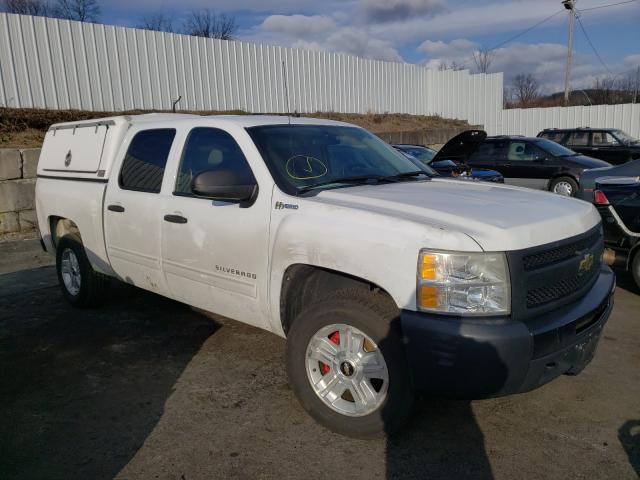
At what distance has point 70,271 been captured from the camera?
226 inches

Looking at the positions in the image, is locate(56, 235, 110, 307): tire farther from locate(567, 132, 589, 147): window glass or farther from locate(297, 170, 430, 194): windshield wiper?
locate(567, 132, 589, 147): window glass

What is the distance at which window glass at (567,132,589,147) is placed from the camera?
54.7 feet

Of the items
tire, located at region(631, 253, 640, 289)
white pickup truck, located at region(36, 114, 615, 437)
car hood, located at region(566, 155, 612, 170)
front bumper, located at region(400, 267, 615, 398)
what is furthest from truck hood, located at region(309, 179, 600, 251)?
car hood, located at region(566, 155, 612, 170)

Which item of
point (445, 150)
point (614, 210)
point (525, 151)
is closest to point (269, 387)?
point (614, 210)

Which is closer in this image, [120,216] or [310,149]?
[310,149]

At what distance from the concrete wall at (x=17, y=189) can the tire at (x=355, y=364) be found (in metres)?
8.39

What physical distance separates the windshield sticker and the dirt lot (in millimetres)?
1504

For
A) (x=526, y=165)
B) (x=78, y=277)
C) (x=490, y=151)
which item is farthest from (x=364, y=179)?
(x=490, y=151)

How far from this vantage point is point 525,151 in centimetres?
1370

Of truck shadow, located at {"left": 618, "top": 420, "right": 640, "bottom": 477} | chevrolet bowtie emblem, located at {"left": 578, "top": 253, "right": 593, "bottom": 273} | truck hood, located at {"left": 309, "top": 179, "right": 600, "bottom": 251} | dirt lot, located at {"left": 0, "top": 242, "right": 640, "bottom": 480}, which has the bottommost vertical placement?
truck shadow, located at {"left": 618, "top": 420, "right": 640, "bottom": 477}

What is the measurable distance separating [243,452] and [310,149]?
84.4 inches

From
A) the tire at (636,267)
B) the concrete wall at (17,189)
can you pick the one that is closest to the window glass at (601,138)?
the tire at (636,267)

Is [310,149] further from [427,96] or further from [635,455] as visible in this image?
[427,96]

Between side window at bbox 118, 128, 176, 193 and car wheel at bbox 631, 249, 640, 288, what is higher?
side window at bbox 118, 128, 176, 193
